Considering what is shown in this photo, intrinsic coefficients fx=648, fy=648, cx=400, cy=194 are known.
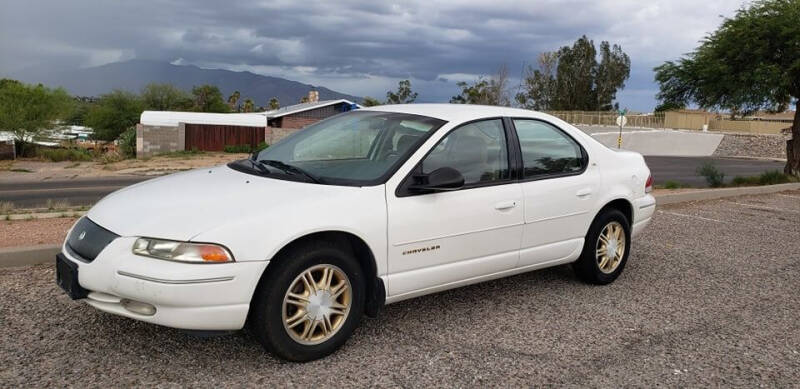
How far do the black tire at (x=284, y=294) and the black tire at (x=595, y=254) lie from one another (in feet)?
8.13

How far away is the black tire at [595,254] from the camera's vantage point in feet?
18.2

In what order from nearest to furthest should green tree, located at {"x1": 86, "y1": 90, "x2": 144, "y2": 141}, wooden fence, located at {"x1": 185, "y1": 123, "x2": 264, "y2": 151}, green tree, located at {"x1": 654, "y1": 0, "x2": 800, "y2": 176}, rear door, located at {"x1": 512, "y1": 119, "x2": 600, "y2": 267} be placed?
rear door, located at {"x1": 512, "y1": 119, "x2": 600, "y2": 267}
green tree, located at {"x1": 654, "y1": 0, "x2": 800, "y2": 176}
wooden fence, located at {"x1": 185, "y1": 123, "x2": 264, "y2": 151}
green tree, located at {"x1": 86, "y1": 90, "x2": 144, "y2": 141}

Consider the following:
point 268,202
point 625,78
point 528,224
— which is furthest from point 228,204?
point 625,78

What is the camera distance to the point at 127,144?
51.0 m

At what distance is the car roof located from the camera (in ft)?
15.6

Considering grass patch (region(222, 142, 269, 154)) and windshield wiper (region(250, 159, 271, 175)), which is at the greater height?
windshield wiper (region(250, 159, 271, 175))

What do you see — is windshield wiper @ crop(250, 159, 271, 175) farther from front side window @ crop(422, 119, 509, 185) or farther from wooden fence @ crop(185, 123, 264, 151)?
wooden fence @ crop(185, 123, 264, 151)

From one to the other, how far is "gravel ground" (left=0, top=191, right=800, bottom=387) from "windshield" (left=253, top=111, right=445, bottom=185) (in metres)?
1.10

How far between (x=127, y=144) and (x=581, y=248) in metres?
51.2

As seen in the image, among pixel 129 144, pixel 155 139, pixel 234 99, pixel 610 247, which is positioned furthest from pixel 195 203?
pixel 234 99

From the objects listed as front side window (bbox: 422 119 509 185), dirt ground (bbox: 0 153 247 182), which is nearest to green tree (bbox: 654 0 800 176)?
front side window (bbox: 422 119 509 185)

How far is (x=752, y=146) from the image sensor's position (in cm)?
6038

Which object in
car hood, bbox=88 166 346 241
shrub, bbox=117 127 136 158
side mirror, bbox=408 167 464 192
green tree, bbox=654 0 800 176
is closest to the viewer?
car hood, bbox=88 166 346 241

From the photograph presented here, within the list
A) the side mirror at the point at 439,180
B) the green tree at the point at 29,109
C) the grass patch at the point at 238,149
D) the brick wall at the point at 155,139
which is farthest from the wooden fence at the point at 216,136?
the side mirror at the point at 439,180
